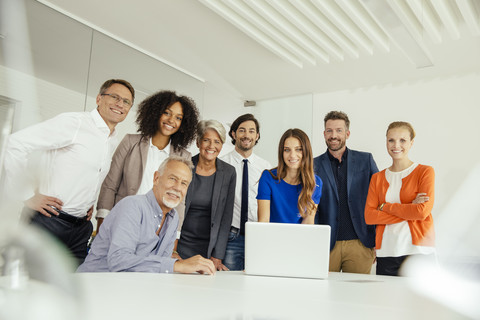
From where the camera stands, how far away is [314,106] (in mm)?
5324

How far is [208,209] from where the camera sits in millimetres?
2793

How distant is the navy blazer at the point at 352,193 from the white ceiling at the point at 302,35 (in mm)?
1146

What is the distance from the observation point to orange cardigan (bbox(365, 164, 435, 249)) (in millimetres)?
2492

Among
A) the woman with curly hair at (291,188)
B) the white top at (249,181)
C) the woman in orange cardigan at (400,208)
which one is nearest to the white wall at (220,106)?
the white top at (249,181)

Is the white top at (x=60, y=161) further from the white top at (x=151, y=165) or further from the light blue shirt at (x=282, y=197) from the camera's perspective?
the light blue shirt at (x=282, y=197)

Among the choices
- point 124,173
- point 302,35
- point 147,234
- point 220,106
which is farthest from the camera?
point 220,106

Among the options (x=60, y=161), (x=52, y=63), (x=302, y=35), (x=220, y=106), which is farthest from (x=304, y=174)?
(x=220, y=106)

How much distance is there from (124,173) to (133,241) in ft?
4.10

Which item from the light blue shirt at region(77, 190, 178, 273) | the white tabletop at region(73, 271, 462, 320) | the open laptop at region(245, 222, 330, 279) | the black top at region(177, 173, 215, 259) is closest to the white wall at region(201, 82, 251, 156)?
the black top at region(177, 173, 215, 259)

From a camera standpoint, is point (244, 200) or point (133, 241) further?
point (244, 200)

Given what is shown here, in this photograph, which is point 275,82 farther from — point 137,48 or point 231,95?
point 137,48

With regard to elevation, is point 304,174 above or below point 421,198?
above

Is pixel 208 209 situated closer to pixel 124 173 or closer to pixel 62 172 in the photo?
pixel 124 173

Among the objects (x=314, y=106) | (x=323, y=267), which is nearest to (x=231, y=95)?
(x=314, y=106)
